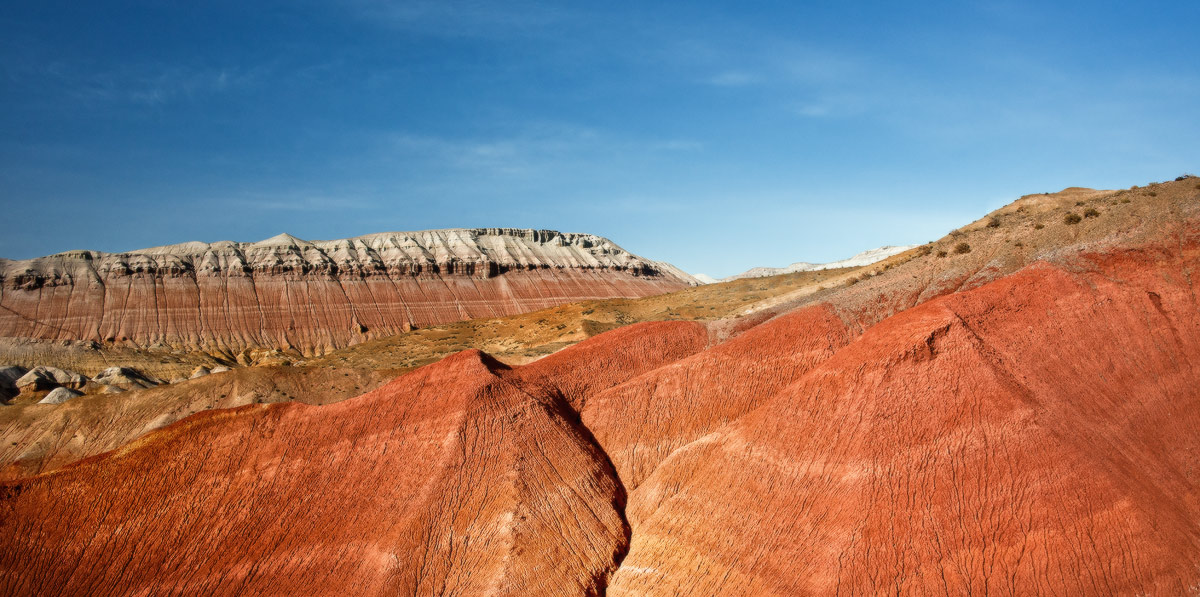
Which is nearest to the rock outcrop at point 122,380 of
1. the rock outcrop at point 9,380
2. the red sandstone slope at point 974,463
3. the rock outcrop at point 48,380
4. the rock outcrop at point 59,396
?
the rock outcrop at point 59,396

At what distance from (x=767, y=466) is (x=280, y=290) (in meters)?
81.6

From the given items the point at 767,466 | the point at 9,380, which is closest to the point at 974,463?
the point at 767,466

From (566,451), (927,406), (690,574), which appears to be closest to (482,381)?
(566,451)

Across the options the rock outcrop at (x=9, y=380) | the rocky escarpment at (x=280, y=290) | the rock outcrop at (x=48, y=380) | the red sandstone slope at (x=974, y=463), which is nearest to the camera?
the red sandstone slope at (x=974, y=463)

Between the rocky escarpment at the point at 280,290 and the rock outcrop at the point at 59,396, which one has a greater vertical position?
the rocky escarpment at the point at 280,290

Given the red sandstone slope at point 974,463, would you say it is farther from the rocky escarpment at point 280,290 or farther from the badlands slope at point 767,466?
the rocky escarpment at point 280,290

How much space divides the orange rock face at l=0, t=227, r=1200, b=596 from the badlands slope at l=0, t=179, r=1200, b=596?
6 centimetres

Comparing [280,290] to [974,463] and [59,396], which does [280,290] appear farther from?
[974,463]

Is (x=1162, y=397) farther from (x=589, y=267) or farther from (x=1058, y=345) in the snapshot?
(x=589, y=267)

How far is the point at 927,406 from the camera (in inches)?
617

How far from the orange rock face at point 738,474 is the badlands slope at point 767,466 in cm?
6

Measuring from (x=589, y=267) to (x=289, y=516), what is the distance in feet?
307

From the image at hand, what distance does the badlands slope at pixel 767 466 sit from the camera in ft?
45.9

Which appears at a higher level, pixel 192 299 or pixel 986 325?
pixel 192 299
